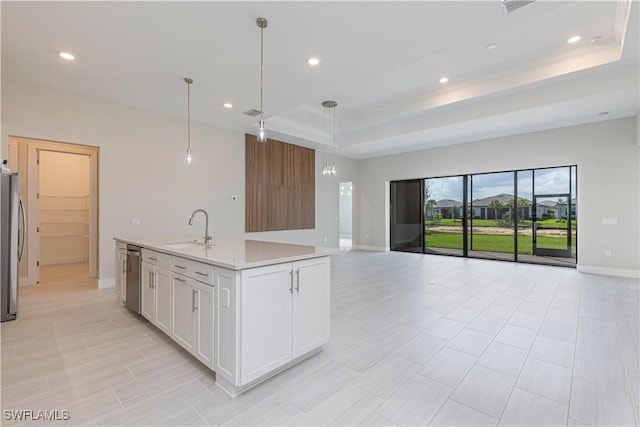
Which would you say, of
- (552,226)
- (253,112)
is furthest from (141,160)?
(552,226)

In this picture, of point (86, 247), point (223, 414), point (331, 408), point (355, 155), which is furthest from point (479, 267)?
point (86, 247)

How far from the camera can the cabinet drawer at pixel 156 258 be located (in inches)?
105

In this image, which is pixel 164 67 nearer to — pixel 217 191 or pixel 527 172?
pixel 217 191

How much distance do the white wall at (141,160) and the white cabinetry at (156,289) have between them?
7.57 feet

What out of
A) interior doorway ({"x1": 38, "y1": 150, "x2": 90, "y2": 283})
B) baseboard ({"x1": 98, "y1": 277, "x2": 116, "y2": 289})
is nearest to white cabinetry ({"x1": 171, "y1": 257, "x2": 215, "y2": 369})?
baseboard ({"x1": 98, "y1": 277, "x2": 116, "y2": 289})

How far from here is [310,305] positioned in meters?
2.39

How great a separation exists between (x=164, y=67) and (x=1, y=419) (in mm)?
3507

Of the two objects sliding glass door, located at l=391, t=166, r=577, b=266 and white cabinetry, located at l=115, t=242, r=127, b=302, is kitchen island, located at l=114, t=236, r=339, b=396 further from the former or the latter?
sliding glass door, located at l=391, t=166, r=577, b=266

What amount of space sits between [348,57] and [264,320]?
2914mm

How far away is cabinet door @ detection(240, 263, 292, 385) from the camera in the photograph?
1.94 meters

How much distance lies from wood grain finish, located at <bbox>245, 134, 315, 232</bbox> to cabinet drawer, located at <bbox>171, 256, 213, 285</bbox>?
13.7 feet

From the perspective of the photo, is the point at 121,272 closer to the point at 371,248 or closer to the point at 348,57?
the point at 348,57

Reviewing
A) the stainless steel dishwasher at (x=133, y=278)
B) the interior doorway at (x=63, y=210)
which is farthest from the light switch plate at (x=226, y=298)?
the interior doorway at (x=63, y=210)

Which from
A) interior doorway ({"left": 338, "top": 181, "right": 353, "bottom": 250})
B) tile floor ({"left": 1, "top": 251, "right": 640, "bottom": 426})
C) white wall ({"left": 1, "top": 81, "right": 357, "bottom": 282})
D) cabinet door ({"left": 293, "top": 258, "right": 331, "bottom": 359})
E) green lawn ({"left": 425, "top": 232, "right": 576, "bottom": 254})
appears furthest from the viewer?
interior doorway ({"left": 338, "top": 181, "right": 353, "bottom": 250})
